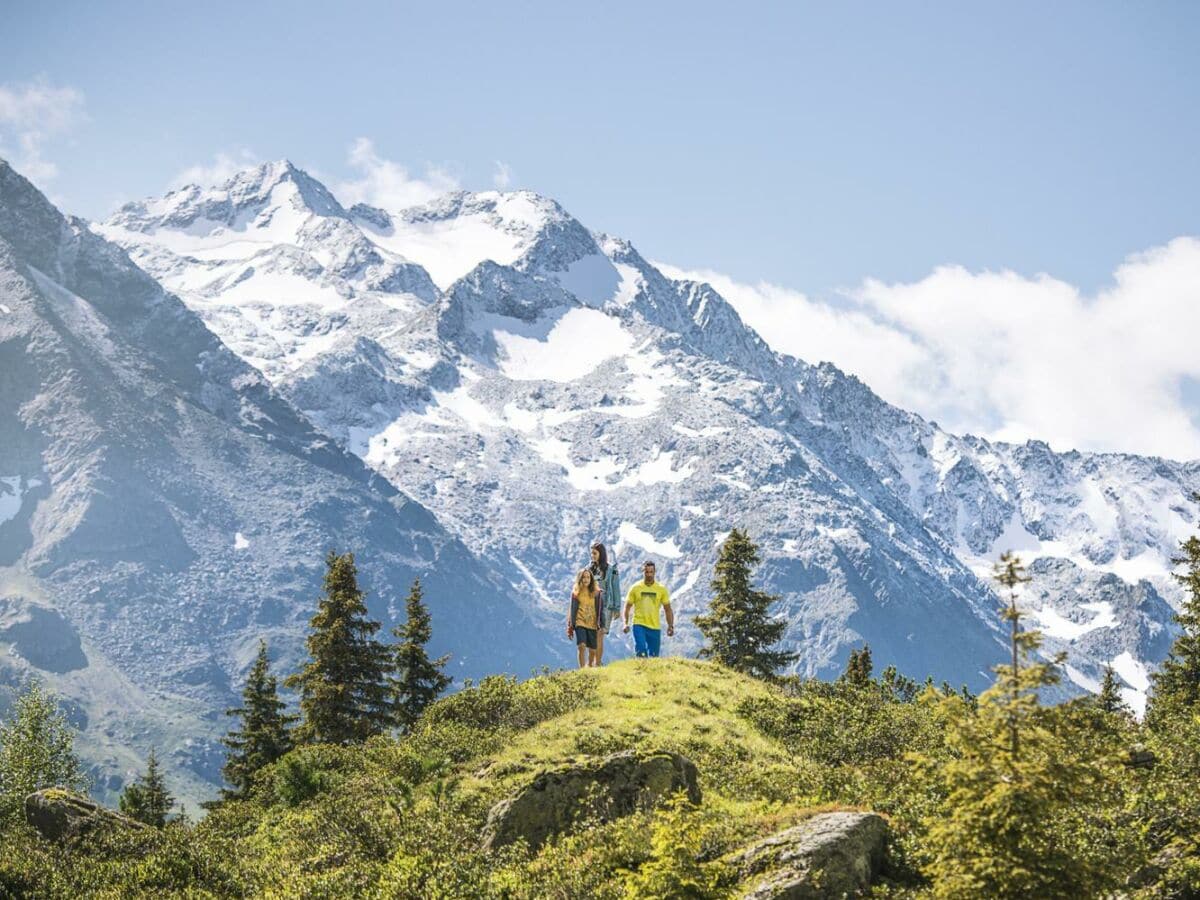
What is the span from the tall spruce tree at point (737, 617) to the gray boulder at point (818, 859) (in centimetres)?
3037

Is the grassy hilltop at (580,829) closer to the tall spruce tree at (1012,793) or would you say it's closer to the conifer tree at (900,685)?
the tall spruce tree at (1012,793)

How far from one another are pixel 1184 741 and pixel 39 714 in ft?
182

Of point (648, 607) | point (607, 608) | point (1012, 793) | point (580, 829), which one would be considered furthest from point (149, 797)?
point (1012, 793)

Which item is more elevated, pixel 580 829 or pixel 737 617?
pixel 737 617

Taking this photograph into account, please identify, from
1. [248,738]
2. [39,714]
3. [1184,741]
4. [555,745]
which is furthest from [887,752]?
[39,714]

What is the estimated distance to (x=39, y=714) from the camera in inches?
2247

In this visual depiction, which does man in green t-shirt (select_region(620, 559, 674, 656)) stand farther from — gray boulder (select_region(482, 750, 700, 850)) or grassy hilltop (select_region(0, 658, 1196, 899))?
gray boulder (select_region(482, 750, 700, 850))

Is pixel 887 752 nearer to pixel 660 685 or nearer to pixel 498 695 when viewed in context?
pixel 660 685

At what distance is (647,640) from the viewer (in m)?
31.4

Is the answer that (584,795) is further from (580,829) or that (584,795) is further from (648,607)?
(648,607)

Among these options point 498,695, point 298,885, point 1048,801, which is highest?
point 498,695

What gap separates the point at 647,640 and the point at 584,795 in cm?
1384

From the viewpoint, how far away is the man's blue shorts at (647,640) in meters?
31.3

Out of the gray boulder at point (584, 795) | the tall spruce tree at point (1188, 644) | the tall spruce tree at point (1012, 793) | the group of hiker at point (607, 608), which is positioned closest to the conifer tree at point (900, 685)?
the tall spruce tree at point (1188, 644)
